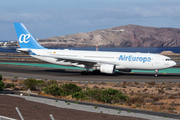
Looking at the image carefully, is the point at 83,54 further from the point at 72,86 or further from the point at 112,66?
the point at 72,86

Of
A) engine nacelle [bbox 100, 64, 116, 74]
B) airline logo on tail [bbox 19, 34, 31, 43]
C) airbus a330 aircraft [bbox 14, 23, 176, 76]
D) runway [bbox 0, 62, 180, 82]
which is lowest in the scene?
runway [bbox 0, 62, 180, 82]

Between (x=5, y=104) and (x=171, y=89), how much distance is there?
2080cm

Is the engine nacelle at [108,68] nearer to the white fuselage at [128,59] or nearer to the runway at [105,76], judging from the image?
the runway at [105,76]

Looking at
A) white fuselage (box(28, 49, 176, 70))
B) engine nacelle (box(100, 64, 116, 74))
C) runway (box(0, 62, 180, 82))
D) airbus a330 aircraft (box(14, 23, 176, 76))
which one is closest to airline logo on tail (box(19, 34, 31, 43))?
airbus a330 aircraft (box(14, 23, 176, 76))

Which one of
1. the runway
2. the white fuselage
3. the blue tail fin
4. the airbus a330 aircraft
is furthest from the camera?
the blue tail fin

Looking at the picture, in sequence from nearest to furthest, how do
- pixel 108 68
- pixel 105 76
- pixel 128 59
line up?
pixel 108 68 → pixel 128 59 → pixel 105 76

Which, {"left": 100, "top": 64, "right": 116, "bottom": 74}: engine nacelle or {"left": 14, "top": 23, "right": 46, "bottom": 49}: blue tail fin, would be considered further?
{"left": 14, "top": 23, "right": 46, "bottom": 49}: blue tail fin

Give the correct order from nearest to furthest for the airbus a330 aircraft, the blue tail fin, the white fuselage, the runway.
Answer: the runway → the white fuselage → the airbus a330 aircraft → the blue tail fin

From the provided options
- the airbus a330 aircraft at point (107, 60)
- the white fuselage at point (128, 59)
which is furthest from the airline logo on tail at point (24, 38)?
the white fuselage at point (128, 59)

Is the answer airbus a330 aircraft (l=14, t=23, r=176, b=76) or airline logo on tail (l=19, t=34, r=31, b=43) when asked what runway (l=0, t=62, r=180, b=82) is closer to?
airbus a330 aircraft (l=14, t=23, r=176, b=76)

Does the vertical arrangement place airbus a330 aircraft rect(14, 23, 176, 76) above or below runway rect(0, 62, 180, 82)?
above

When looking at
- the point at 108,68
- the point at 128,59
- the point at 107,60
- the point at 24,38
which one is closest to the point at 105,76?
the point at 108,68

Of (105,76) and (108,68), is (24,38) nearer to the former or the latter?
(105,76)

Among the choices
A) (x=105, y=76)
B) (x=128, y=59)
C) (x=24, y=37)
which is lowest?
(x=105, y=76)
